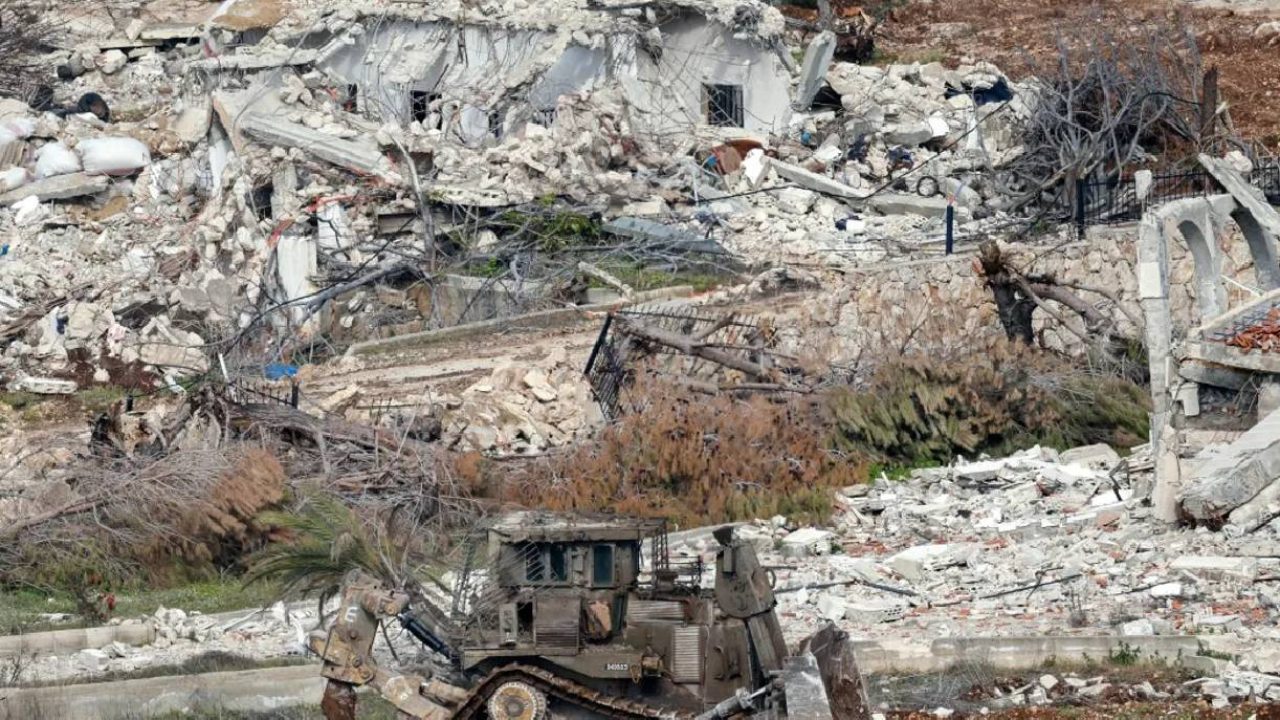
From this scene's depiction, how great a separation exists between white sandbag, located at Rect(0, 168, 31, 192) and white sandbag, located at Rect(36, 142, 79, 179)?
197 mm

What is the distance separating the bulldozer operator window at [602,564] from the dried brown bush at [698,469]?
6.84 m

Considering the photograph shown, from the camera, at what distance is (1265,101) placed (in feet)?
121

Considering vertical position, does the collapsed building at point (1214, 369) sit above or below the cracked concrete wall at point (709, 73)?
below

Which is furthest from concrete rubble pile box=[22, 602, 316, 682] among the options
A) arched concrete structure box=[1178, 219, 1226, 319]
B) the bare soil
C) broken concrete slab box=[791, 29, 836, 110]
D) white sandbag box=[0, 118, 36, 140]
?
the bare soil

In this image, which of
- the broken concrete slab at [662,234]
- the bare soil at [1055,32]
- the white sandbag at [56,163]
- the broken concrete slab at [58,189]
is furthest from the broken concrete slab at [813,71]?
the white sandbag at [56,163]

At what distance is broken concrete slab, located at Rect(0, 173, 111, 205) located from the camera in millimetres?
33094

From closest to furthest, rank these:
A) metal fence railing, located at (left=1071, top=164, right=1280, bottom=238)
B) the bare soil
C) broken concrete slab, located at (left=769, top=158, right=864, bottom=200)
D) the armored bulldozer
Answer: the armored bulldozer → metal fence railing, located at (left=1071, top=164, right=1280, bottom=238) → broken concrete slab, located at (left=769, top=158, right=864, bottom=200) → the bare soil

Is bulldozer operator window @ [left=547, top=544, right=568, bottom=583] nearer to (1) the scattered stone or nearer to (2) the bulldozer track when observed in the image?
(2) the bulldozer track

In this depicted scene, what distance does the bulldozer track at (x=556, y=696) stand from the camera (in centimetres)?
1593

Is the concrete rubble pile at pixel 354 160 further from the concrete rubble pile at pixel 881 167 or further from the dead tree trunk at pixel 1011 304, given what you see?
the dead tree trunk at pixel 1011 304

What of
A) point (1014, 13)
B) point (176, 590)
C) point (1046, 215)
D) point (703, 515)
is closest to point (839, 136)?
point (1046, 215)

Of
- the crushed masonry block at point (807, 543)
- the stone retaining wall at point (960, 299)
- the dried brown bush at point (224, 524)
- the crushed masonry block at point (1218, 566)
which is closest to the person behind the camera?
the crushed masonry block at point (1218, 566)

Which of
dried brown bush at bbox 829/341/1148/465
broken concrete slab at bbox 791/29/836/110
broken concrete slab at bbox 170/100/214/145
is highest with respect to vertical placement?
broken concrete slab at bbox 791/29/836/110

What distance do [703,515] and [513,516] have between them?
632 centimetres
